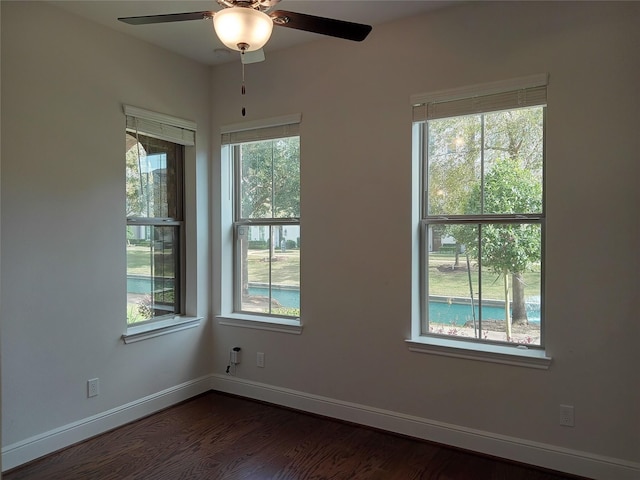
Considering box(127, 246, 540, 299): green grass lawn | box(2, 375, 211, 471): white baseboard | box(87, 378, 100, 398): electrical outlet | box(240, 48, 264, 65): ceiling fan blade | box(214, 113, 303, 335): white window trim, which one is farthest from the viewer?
box(214, 113, 303, 335): white window trim

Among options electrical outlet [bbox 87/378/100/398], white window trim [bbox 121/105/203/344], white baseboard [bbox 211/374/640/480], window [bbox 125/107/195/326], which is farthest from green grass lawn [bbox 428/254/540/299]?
electrical outlet [bbox 87/378/100/398]

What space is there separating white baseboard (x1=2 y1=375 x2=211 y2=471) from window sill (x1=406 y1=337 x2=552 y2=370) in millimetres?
1952

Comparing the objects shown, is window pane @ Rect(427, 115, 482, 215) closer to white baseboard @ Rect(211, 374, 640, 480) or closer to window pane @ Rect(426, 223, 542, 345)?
window pane @ Rect(426, 223, 542, 345)

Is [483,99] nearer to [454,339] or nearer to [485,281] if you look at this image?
[485,281]

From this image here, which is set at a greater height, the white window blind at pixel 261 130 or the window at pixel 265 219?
the white window blind at pixel 261 130

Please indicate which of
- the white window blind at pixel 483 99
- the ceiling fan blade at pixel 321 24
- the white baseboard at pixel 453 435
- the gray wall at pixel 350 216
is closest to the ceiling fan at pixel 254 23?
the ceiling fan blade at pixel 321 24

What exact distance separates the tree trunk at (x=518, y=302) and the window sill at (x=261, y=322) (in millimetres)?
1561

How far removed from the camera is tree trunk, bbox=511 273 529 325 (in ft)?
9.03

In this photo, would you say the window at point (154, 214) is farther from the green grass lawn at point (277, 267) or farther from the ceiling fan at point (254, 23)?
the ceiling fan at point (254, 23)

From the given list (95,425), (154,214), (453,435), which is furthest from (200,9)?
(453,435)

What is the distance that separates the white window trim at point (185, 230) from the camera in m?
3.32

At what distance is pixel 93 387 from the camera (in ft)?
9.89

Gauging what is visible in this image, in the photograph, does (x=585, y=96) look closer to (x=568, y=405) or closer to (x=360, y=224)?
(x=360, y=224)

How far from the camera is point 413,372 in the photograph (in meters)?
3.00
